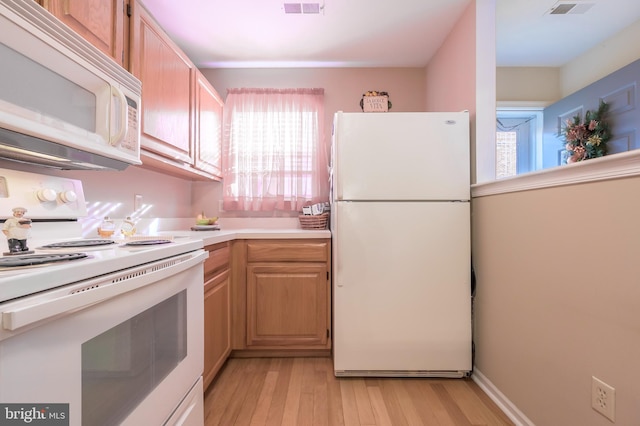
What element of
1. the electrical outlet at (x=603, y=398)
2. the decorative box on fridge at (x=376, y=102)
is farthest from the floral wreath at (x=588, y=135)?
the electrical outlet at (x=603, y=398)

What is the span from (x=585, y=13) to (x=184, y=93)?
2743mm

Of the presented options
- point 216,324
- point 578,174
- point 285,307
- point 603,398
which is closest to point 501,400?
point 603,398

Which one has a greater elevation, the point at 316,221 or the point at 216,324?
the point at 316,221

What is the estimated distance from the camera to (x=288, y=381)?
1823 mm

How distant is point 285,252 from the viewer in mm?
2127

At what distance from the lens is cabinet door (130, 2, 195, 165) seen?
1.42m

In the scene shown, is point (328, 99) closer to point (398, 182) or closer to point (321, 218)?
point (321, 218)

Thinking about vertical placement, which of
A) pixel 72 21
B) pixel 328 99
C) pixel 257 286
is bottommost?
pixel 257 286

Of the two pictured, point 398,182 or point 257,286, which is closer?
point 398,182

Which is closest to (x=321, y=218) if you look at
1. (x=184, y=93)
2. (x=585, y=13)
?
(x=184, y=93)

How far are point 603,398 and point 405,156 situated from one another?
1357 mm

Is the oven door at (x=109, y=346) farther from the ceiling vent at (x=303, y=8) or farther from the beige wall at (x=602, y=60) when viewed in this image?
the beige wall at (x=602, y=60)

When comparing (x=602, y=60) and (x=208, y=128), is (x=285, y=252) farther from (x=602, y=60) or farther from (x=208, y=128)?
(x=602, y=60)

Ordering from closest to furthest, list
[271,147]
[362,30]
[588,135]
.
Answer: [588,135]
[362,30]
[271,147]
